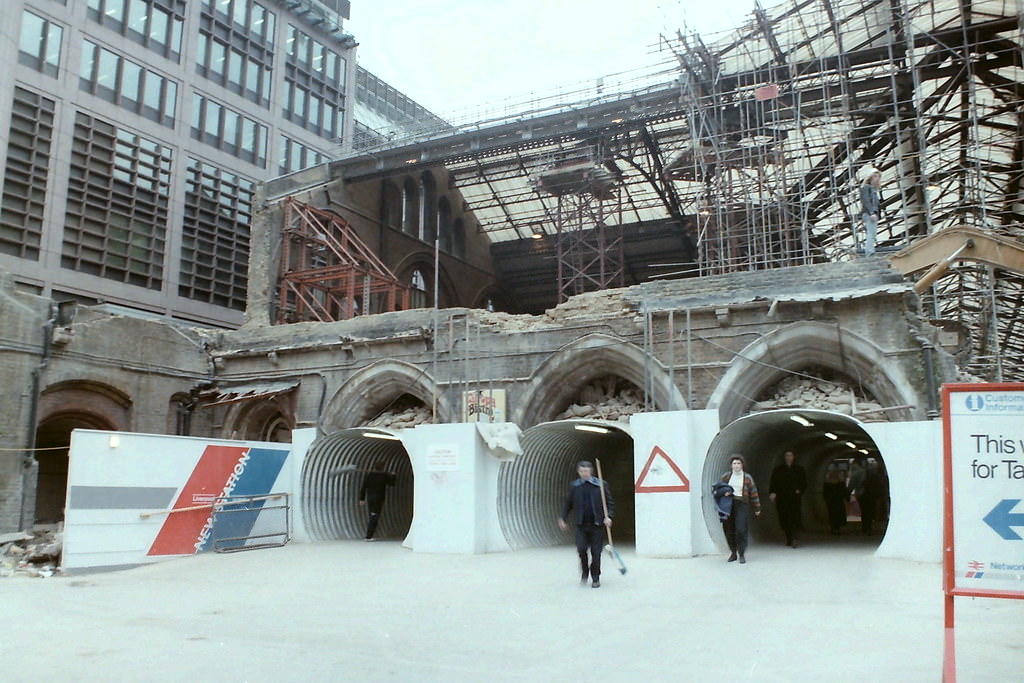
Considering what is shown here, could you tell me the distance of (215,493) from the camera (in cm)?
1377

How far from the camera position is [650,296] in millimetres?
16703

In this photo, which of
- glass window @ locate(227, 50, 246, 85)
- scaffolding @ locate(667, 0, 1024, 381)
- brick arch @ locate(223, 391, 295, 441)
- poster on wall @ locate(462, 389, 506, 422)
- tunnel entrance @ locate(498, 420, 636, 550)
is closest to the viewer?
tunnel entrance @ locate(498, 420, 636, 550)

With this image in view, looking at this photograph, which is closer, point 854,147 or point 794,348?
point 794,348

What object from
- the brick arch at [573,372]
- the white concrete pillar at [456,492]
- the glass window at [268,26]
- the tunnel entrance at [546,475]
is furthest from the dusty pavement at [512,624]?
the glass window at [268,26]

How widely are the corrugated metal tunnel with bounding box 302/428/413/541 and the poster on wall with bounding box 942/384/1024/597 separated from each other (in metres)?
10.7

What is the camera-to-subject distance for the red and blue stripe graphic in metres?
13.0

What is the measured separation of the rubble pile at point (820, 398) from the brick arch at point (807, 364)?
177mm

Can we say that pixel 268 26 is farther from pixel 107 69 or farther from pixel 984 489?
pixel 984 489

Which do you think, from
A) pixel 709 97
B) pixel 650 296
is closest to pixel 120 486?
pixel 650 296

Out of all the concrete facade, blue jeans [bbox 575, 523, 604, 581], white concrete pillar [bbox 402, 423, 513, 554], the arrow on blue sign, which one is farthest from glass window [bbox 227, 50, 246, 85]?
the arrow on blue sign

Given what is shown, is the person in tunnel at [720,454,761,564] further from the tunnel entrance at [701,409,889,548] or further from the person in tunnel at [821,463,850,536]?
the person in tunnel at [821,463,850,536]

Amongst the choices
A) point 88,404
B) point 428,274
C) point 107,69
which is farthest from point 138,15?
point 88,404

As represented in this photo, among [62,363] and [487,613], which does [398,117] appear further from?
[487,613]

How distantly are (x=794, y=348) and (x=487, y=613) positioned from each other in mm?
9495
